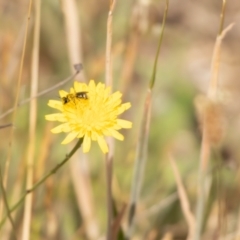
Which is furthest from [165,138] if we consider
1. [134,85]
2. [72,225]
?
[72,225]

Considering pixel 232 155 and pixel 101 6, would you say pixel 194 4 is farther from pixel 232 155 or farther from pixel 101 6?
pixel 232 155

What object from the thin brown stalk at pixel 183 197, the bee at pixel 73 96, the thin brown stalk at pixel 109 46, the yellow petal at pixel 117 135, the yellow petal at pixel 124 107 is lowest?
the thin brown stalk at pixel 183 197

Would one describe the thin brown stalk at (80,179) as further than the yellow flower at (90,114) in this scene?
Yes

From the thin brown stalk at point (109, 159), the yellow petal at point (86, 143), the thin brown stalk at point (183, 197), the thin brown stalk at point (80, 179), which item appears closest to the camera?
the yellow petal at point (86, 143)

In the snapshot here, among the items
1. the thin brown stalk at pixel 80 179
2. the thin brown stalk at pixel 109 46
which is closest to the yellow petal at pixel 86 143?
the thin brown stalk at pixel 109 46

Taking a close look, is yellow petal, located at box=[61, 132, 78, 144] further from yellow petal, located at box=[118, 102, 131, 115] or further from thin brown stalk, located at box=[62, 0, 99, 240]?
thin brown stalk, located at box=[62, 0, 99, 240]

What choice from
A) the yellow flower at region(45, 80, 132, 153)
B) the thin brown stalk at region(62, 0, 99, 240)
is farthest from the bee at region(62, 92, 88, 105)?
the thin brown stalk at region(62, 0, 99, 240)

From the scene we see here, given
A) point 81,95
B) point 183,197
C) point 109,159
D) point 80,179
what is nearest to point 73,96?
point 81,95

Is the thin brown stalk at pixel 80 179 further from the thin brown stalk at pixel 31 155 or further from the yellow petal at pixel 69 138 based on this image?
the yellow petal at pixel 69 138

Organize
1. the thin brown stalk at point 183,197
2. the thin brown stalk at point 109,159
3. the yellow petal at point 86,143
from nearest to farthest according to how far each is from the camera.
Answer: the yellow petal at point 86,143 → the thin brown stalk at point 109,159 → the thin brown stalk at point 183,197
